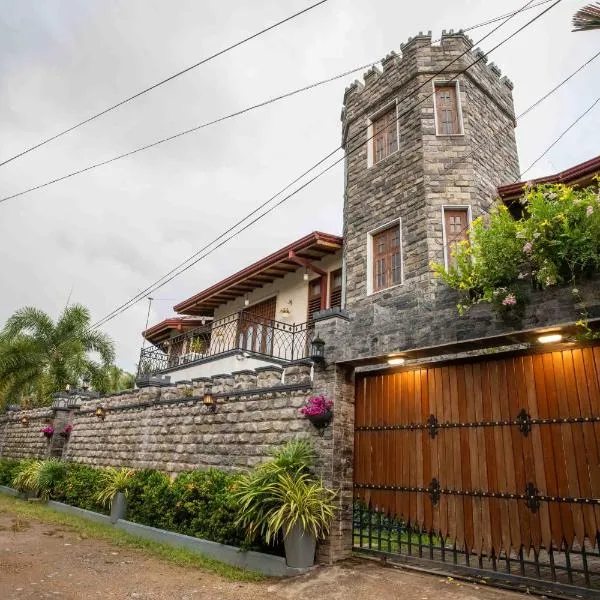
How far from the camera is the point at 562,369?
4.36 metres

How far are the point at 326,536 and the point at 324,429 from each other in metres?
1.24

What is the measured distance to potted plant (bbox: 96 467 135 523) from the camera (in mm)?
8203

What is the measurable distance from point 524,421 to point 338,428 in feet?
7.24

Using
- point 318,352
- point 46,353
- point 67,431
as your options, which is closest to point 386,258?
point 318,352

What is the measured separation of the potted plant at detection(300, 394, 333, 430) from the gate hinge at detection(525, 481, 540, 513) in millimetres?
2322

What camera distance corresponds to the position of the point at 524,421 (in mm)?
4414

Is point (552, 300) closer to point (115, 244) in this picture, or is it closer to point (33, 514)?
point (33, 514)

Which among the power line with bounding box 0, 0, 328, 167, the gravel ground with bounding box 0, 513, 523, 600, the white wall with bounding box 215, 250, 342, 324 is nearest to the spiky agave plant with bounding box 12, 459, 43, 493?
the gravel ground with bounding box 0, 513, 523, 600

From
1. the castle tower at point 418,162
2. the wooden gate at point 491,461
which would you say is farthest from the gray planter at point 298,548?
the castle tower at point 418,162

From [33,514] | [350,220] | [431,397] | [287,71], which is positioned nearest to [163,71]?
[287,71]

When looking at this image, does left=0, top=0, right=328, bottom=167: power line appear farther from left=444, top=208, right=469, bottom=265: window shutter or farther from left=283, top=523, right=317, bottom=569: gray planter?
left=283, top=523, right=317, bottom=569: gray planter

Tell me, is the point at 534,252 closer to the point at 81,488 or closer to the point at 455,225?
the point at 455,225

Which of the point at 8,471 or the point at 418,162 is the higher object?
the point at 418,162

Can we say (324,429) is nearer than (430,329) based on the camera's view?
No
